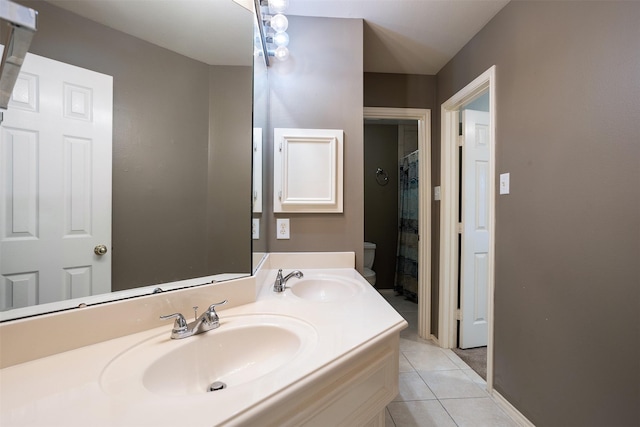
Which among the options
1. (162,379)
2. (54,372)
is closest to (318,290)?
(162,379)

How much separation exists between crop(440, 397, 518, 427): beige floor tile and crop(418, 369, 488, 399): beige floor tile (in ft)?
0.15

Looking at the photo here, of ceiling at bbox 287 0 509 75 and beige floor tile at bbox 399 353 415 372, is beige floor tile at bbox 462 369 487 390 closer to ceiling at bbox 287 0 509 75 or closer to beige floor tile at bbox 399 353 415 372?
beige floor tile at bbox 399 353 415 372

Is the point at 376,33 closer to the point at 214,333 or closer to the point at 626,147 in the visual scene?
the point at 626,147

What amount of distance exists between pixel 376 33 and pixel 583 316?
194 centimetres

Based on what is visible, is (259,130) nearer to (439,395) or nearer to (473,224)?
(473,224)

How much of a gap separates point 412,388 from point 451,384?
11.1 inches

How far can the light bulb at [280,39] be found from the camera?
142cm

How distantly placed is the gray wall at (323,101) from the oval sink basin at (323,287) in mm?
258

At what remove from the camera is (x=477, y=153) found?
1990 millimetres

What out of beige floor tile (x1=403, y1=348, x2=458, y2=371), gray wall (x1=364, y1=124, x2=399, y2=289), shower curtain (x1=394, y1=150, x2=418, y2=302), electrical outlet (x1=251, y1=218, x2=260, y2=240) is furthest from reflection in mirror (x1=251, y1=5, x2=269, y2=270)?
gray wall (x1=364, y1=124, x2=399, y2=289)

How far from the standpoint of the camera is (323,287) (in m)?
1.32

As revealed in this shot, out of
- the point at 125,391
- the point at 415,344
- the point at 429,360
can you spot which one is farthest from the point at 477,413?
the point at 125,391

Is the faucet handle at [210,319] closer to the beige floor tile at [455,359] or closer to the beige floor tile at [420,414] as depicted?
the beige floor tile at [420,414]

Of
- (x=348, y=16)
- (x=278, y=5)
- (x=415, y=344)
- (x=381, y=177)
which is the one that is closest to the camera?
(x=278, y=5)
